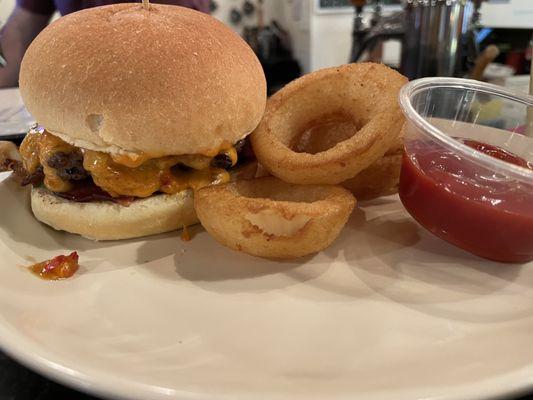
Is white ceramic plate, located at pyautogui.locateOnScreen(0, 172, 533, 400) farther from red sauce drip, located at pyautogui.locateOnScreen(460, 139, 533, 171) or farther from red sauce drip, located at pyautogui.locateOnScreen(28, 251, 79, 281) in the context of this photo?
red sauce drip, located at pyautogui.locateOnScreen(460, 139, 533, 171)

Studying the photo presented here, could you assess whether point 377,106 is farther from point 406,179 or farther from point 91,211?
point 91,211

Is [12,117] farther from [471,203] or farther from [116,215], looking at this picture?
[471,203]

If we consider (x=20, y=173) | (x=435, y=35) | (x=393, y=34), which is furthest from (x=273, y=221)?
(x=393, y=34)

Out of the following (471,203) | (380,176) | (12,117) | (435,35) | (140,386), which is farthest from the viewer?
(435,35)

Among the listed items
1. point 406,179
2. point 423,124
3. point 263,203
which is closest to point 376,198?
point 406,179

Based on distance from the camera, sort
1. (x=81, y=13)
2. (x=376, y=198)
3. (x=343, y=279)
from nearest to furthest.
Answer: (x=343, y=279)
(x=81, y=13)
(x=376, y=198)

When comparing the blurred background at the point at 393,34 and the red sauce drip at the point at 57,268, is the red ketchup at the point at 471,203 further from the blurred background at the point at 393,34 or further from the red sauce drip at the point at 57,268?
the blurred background at the point at 393,34
